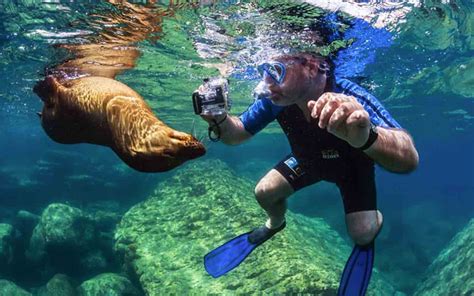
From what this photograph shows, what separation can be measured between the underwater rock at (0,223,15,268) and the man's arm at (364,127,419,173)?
1591 centimetres

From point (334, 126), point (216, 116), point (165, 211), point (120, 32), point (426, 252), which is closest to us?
point (334, 126)

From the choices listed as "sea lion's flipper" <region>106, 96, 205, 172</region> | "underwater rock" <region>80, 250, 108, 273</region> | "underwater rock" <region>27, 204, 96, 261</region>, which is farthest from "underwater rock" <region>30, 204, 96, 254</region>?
"sea lion's flipper" <region>106, 96, 205, 172</region>

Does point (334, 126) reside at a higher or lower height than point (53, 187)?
higher

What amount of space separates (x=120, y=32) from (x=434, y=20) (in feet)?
29.0

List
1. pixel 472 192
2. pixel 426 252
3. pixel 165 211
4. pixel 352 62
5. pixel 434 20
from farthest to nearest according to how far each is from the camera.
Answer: pixel 472 192 → pixel 426 252 → pixel 165 211 → pixel 352 62 → pixel 434 20

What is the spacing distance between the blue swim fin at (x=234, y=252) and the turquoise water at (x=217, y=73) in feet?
8.32

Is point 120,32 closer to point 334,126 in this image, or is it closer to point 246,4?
point 246,4

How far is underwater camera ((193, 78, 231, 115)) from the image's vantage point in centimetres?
426

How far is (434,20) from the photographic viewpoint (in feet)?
33.7

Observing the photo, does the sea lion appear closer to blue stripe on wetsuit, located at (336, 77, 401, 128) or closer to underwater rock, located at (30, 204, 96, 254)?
blue stripe on wetsuit, located at (336, 77, 401, 128)

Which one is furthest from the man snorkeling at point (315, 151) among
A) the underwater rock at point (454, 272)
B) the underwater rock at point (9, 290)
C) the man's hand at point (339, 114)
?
the underwater rock at point (9, 290)

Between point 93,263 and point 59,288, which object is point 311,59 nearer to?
point 59,288

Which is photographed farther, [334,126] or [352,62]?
[352,62]

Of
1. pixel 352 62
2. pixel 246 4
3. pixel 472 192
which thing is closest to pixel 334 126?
pixel 246 4
